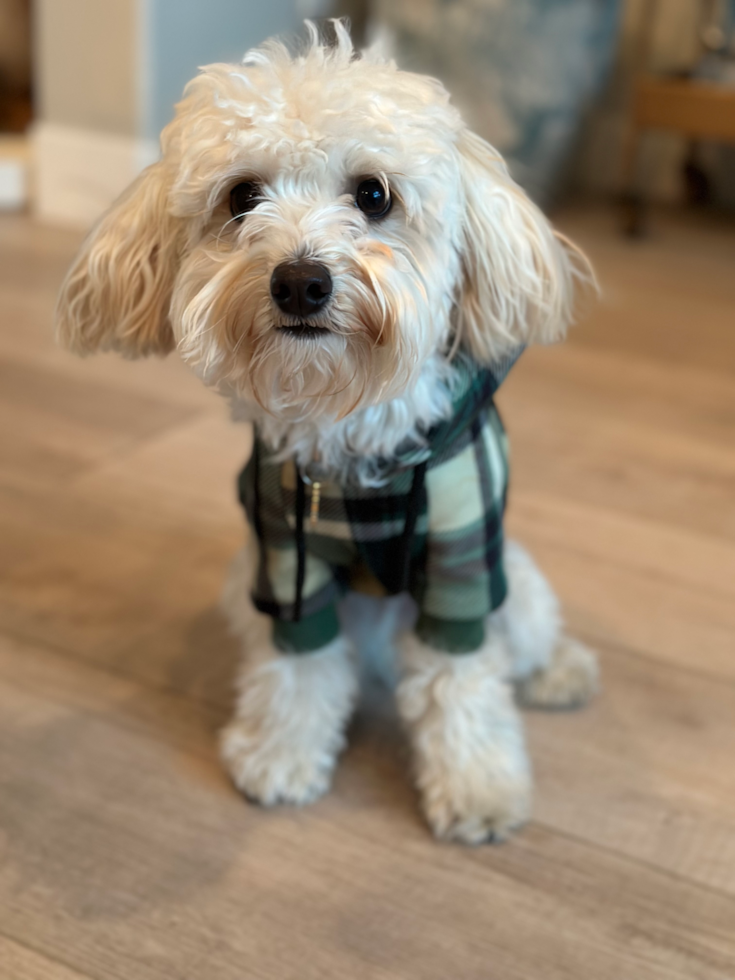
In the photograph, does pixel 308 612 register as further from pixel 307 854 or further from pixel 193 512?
pixel 193 512

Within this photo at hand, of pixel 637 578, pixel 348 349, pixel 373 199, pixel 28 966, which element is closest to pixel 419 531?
pixel 348 349

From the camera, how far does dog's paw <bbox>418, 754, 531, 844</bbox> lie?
3.42ft

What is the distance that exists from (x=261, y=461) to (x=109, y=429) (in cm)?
100

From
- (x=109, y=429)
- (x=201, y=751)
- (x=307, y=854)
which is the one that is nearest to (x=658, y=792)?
(x=307, y=854)

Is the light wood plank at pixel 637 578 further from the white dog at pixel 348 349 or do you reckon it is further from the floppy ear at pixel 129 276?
the floppy ear at pixel 129 276

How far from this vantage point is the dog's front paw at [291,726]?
1095 millimetres

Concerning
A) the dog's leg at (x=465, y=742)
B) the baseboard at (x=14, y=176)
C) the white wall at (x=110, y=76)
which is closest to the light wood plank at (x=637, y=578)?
the dog's leg at (x=465, y=742)

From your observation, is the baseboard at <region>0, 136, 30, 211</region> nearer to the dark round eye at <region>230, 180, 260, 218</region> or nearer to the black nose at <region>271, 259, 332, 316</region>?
the dark round eye at <region>230, 180, 260, 218</region>

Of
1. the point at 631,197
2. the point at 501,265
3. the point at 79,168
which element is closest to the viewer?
the point at 501,265

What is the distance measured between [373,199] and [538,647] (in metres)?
0.58

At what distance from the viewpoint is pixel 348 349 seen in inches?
34.7

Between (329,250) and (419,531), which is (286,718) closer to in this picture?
(419,531)

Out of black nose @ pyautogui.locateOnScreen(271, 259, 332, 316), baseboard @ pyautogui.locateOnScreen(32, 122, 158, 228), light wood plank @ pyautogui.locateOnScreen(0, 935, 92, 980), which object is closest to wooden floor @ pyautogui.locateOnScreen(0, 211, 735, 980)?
light wood plank @ pyautogui.locateOnScreen(0, 935, 92, 980)

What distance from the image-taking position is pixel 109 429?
1.97 metres
